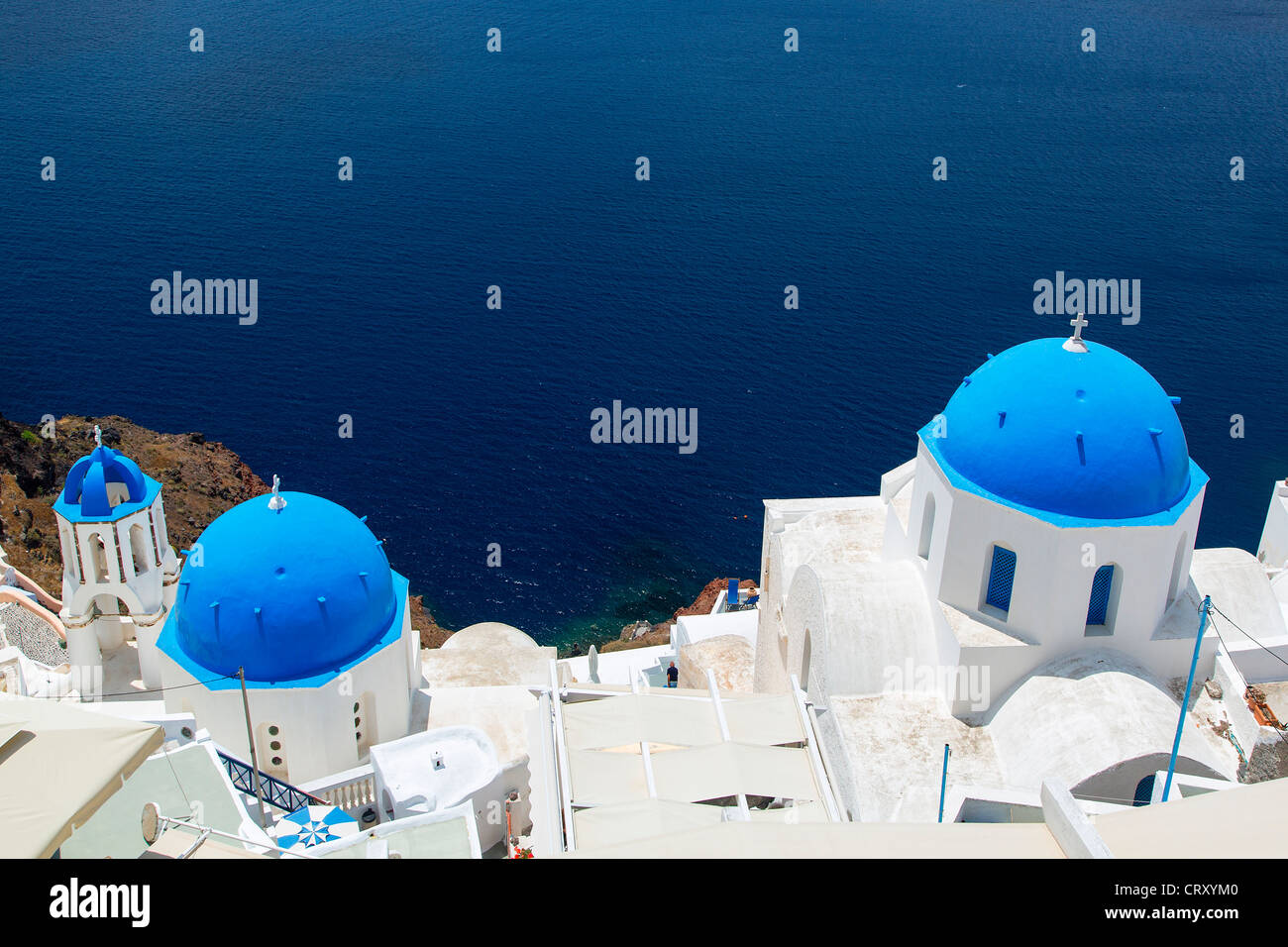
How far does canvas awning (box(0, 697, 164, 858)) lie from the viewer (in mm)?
17906

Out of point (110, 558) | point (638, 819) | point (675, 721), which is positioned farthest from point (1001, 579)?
point (110, 558)

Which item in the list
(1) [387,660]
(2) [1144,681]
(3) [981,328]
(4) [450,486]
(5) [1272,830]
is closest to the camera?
(5) [1272,830]

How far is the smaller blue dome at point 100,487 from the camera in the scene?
35688mm

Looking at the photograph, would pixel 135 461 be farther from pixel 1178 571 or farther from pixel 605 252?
pixel 1178 571

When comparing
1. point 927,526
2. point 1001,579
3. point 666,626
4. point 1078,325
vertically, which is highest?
point 1078,325

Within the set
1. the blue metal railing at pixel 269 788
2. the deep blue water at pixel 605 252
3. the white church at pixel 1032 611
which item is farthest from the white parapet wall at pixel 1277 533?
the blue metal railing at pixel 269 788

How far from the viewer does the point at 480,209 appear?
338 ft

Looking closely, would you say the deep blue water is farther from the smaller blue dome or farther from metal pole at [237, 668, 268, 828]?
metal pole at [237, 668, 268, 828]

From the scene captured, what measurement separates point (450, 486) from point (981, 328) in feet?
127

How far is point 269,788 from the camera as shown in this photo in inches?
1286

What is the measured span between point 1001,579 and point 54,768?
76.1 feet

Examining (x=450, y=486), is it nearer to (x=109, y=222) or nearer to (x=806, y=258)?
(x=806, y=258)

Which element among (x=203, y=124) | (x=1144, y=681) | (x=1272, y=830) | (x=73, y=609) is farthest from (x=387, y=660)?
(x=203, y=124)

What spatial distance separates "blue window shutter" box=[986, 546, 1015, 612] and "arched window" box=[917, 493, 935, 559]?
2.16m
